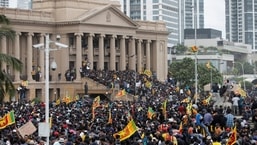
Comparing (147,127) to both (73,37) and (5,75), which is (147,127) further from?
(73,37)

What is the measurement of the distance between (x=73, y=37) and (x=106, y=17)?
15.1 ft

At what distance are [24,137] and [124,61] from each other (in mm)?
64981

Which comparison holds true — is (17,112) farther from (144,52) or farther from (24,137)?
(144,52)

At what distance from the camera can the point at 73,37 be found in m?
87.1

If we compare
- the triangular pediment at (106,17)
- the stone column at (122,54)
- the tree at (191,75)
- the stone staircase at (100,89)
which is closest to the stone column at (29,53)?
the stone staircase at (100,89)

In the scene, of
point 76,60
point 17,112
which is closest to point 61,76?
point 76,60

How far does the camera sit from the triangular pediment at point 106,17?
86.2 metres

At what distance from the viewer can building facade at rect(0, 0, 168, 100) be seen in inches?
3255

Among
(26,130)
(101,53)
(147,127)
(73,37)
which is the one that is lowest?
(147,127)

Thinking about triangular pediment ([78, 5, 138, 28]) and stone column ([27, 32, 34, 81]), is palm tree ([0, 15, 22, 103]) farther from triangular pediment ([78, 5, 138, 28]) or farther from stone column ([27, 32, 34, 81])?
triangular pediment ([78, 5, 138, 28])

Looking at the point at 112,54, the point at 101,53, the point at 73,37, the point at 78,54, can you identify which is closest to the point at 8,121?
the point at 78,54

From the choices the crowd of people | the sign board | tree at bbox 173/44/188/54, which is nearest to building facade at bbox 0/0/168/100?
the crowd of people

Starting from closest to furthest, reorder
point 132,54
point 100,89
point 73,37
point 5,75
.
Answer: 1. point 5,75
2. point 100,89
3. point 73,37
4. point 132,54

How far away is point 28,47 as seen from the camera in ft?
275
